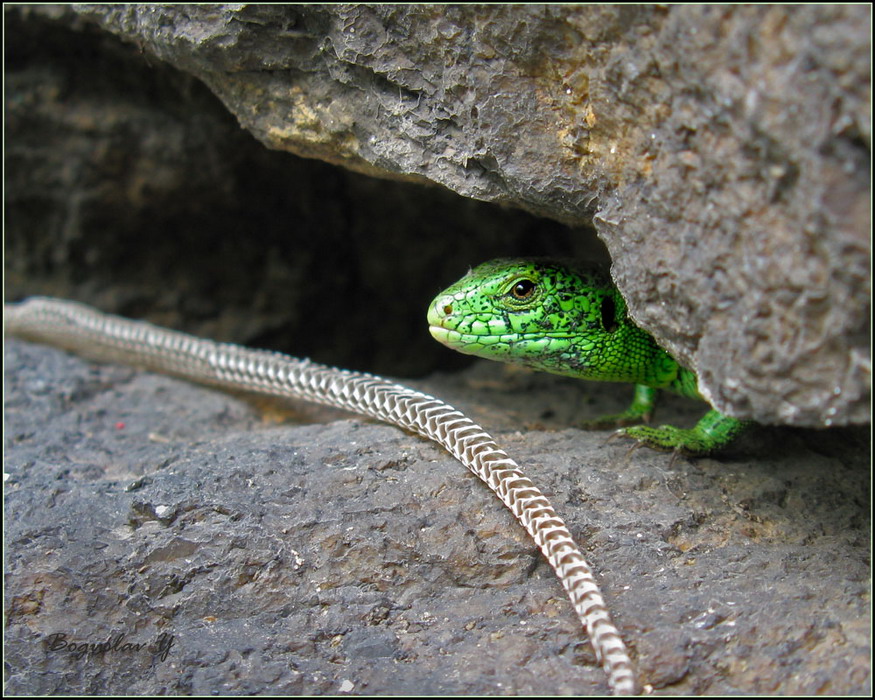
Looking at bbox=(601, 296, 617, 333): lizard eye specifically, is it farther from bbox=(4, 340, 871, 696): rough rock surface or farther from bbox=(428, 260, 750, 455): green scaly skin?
bbox=(4, 340, 871, 696): rough rock surface

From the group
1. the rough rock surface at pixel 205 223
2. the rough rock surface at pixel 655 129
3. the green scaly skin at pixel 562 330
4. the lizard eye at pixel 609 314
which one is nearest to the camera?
the rough rock surface at pixel 655 129

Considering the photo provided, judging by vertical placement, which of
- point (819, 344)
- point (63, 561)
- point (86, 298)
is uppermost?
point (819, 344)

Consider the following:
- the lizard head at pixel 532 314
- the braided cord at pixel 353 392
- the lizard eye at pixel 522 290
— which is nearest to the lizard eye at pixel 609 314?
the lizard head at pixel 532 314

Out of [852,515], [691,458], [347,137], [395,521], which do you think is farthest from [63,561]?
[852,515]

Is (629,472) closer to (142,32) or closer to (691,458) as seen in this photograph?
(691,458)

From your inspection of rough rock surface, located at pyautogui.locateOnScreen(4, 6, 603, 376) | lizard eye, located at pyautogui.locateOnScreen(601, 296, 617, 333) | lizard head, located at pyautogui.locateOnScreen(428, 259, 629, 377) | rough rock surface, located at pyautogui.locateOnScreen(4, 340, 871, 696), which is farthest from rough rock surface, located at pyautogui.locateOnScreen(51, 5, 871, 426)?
rough rock surface, located at pyautogui.locateOnScreen(4, 6, 603, 376)

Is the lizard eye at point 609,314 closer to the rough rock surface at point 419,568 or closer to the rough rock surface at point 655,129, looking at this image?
the rough rock surface at point 655,129

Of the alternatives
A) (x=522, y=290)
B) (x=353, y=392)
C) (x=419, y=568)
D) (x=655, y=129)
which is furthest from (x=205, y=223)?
(x=655, y=129)
